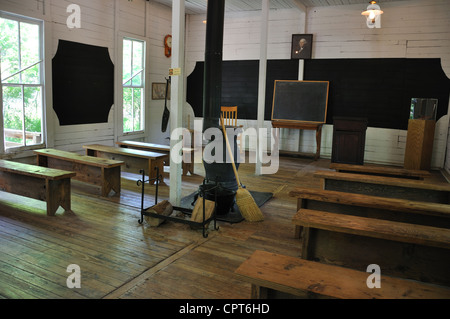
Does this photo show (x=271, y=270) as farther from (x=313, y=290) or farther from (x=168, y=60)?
(x=168, y=60)

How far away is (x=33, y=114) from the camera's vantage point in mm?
6191

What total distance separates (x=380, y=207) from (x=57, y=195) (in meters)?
3.39

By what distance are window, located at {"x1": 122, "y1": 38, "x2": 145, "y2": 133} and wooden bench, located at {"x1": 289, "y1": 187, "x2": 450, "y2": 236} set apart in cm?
580

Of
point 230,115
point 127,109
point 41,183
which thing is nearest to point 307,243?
point 41,183

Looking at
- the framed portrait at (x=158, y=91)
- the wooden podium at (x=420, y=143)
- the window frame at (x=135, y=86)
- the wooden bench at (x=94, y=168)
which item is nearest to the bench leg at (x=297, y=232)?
the wooden bench at (x=94, y=168)

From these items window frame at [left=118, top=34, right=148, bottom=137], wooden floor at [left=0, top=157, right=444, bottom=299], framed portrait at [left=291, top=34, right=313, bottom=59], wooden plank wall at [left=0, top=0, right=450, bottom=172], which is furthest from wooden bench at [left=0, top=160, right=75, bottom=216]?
framed portrait at [left=291, top=34, right=313, bottom=59]

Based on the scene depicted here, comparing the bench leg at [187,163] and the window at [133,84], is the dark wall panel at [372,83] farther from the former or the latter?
the bench leg at [187,163]

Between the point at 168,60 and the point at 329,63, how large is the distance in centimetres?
390

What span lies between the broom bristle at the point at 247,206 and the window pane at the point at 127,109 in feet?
16.0

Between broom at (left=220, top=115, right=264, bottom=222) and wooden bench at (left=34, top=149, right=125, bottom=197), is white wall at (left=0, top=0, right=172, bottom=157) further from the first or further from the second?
broom at (left=220, top=115, right=264, bottom=222)

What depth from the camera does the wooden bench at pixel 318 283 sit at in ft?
5.66

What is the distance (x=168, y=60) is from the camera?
9367 mm

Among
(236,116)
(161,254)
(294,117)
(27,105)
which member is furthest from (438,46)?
(27,105)

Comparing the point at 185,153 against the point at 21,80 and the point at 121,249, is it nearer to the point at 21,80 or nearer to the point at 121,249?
the point at 21,80
